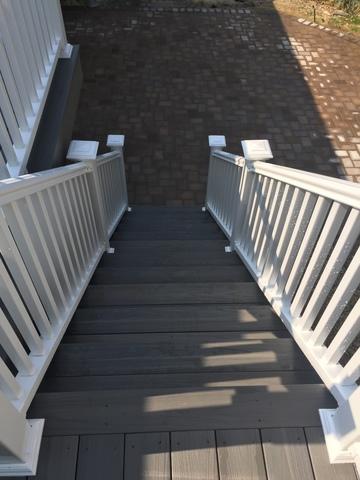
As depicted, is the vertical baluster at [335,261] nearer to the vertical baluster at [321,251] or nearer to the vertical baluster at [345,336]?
the vertical baluster at [321,251]

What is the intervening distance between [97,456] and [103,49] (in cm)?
692

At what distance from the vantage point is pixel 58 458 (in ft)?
4.54

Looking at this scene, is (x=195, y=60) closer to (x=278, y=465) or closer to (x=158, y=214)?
(x=158, y=214)

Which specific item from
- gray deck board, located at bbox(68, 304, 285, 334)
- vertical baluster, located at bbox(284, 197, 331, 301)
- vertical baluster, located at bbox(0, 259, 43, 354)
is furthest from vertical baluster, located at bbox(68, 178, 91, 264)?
vertical baluster, located at bbox(284, 197, 331, 301)

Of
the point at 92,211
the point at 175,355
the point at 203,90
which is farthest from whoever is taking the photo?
the point at 203,90

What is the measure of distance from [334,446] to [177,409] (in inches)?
24.5

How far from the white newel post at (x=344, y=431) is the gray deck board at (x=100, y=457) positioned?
Result: 812 millimetres

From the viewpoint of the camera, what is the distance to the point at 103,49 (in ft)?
21.9

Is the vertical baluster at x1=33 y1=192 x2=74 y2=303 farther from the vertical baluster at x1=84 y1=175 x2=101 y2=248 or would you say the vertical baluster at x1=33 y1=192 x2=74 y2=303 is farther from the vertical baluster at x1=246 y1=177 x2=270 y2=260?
the vertical baluster at x1=246 y1=177 x2=270 y2=260

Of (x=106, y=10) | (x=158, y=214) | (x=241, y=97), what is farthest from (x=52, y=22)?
(x=106, y=10)

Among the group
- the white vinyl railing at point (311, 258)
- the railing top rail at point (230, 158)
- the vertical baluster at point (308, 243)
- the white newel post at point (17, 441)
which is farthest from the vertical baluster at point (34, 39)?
the white newel post at point (17, 441)

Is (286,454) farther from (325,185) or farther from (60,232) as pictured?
(60,232)

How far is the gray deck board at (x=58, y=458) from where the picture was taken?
135 centimetres

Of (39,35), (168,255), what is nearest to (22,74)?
(39,35)
